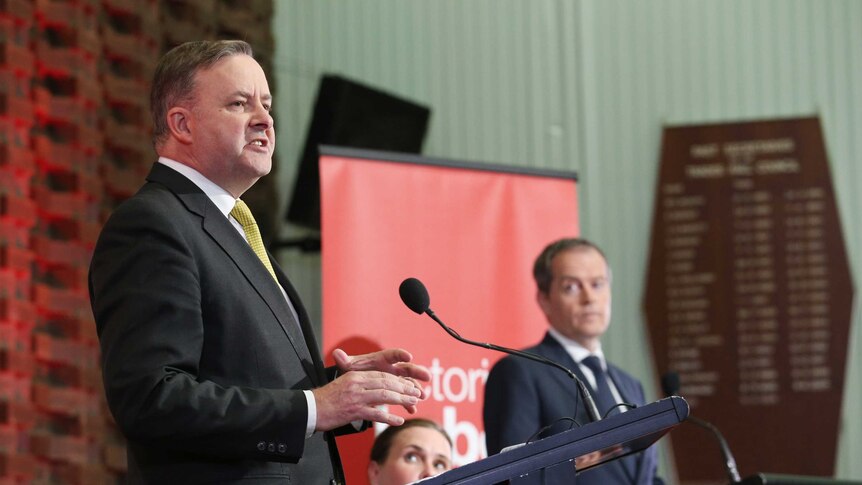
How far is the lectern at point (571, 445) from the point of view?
5.40ft

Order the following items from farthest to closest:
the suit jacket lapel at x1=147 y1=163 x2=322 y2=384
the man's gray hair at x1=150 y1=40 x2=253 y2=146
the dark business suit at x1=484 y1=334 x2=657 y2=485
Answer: the dark business suit at x1=484 y1=334 x2=657 y2=485, the man's gray hair at x1=150 y1=40 x2=253 y2=146, the suit jacket lapel at x1=147 y1=163 x2=322 y2=384

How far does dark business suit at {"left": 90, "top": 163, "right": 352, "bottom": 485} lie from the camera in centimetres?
171

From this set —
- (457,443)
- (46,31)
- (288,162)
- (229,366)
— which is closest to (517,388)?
(457,443)

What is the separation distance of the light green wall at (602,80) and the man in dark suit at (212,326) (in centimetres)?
335

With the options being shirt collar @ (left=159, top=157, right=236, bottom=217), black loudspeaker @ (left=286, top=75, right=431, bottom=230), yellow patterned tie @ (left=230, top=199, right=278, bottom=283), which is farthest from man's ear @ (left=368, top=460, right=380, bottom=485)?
black loudspeaker @ (left=286, top=75, right=431, bottom=230)

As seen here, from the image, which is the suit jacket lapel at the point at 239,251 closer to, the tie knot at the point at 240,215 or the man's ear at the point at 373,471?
the tie knot at the point at 240,215

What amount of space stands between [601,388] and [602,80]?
242cm

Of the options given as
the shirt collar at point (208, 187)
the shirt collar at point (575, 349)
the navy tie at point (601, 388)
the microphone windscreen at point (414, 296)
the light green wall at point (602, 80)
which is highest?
the light green wall at point (602, 80)

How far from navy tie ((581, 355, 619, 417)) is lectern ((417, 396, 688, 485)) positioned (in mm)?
1412

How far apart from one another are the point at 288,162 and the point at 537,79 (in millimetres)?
1131

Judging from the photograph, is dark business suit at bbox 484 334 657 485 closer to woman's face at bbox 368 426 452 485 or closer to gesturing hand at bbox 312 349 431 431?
woman's face at bbox 368 426 452 485

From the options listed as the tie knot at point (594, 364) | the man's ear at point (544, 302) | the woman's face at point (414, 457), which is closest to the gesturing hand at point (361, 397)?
the woman's face at point (414, 457)

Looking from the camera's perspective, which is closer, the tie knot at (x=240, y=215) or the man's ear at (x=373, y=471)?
the tie knot at (x=240, y=215)

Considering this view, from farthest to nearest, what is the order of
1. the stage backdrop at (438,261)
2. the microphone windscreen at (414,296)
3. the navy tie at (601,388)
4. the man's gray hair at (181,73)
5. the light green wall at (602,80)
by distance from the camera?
the light green wall at (602,80)
the stage backdrop at (438,261)
the navy tie at (601,388)
the microphone windscreen at (414,296)
the man's gray hair at (181,73)
